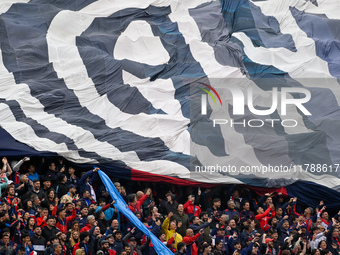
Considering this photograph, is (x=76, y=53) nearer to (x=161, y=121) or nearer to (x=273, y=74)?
(x=161, y=121)

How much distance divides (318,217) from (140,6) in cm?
867

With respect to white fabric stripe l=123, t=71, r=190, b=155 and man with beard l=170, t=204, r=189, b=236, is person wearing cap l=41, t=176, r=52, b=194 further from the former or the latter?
white fabric stripe l=123, t=71, r=190, b=155

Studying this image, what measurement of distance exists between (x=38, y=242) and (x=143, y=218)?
3575mm

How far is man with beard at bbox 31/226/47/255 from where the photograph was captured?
57.3ft

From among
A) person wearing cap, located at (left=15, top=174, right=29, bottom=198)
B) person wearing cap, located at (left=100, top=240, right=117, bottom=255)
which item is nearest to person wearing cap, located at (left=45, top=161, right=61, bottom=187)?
person wearing cap, located at (left=15, top=174, right=29, bottom=198)

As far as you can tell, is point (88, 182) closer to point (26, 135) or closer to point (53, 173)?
point (53, 173)

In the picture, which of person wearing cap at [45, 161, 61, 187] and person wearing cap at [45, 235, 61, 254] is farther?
person wearing cap at [45, 161, 61, 187]

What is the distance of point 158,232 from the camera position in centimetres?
1933

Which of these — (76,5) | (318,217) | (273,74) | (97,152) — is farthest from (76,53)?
(318,217)

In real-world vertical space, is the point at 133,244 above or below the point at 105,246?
below

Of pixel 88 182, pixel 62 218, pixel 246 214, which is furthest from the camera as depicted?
pixel 246 214

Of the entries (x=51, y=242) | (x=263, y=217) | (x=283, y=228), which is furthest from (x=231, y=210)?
(x=51, y=242)

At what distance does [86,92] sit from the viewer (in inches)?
939

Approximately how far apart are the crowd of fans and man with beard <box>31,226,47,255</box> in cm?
2
